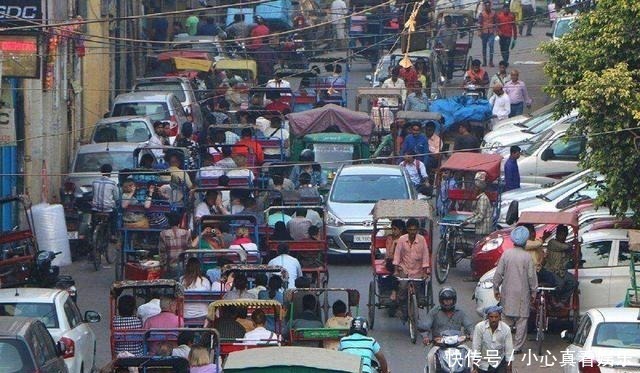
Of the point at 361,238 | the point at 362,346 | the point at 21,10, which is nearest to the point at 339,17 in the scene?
the point at 21,10

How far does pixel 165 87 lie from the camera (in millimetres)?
37094

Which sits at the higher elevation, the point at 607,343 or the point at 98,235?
the point at 607,343

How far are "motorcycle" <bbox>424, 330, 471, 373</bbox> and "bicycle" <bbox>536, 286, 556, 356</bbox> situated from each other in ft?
12.5

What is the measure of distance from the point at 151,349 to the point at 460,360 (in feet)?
10.9

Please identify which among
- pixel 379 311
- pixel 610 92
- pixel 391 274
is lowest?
pixel 379 311

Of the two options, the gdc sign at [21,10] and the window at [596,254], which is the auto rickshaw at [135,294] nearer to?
the window at [596,254]

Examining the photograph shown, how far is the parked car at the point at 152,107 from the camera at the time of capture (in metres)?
33.5

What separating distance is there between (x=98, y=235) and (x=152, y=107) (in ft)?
28.6

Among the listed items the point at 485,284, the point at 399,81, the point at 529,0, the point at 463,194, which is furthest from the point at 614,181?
the point at 529,0

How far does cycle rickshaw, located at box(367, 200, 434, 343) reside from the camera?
21.2 meters

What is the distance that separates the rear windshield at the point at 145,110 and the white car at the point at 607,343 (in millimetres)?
17049

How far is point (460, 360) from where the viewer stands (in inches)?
646

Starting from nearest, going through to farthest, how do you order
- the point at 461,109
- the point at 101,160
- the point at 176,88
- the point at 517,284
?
the point at 517,284 < the point at 101,160 < the point at 461,109 < the point at 176,88

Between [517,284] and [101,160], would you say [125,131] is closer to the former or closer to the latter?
[101,160]
